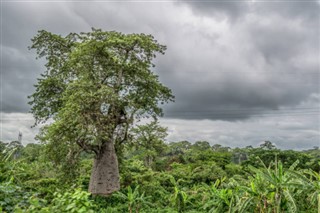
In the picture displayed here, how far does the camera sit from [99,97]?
9.97 metres

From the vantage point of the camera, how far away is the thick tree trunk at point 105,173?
11.0 metres

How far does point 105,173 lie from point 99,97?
3036 mm

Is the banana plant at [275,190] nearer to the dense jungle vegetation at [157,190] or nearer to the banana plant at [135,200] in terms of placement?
the dense jungle vegetation at [157,190]

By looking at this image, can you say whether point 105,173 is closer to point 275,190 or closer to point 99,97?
point 99,97

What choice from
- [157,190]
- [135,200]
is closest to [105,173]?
[157,190]

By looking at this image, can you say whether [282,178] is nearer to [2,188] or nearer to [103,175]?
[2,188]

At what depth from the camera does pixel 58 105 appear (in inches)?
487

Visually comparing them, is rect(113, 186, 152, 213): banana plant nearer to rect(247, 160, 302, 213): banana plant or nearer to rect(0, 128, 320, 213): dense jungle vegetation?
rect(0, 128, 320, 213): dense jungle vegetation

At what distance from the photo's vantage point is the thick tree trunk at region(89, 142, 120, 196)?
1102cm

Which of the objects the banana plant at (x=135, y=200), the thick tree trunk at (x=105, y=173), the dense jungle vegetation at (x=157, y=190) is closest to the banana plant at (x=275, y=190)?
the dense jungle vegetation at (x=157, y=190)

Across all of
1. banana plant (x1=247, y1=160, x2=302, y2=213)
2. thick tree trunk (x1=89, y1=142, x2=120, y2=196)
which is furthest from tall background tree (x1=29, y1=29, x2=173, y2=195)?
banana plant (x1=247, y1=160, x2=302, y2=213)

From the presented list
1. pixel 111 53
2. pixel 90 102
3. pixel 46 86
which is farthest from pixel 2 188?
pixel 46 86

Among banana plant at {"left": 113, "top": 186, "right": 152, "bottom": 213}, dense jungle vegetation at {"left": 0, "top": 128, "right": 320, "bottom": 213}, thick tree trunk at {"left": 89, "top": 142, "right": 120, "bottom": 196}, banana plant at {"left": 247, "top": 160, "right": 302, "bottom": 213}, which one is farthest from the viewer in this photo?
thick tree trunk at {"left": 89, "top": 142, "right": 120, "bottom": 196}

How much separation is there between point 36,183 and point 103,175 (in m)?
4.21
